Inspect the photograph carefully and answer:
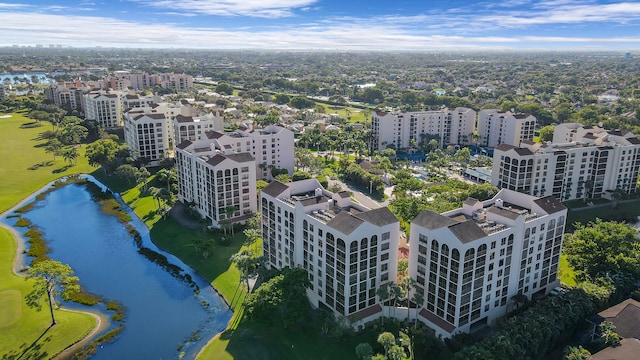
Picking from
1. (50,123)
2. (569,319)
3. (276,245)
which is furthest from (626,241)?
(50,123)

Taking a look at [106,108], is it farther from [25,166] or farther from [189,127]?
[189,127]

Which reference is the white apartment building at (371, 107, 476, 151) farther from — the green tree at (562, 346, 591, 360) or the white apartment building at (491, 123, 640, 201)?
the green tree at (562, 346, 591, 360)

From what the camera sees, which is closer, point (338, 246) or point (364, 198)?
point (338, 246)

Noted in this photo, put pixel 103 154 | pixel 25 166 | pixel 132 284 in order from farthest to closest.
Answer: pixel 25 166
pixel 103 154
pixel 132 284

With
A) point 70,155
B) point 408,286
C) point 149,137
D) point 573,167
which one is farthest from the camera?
point 70,155

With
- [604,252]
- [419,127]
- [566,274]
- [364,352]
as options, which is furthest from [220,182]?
[419,127]

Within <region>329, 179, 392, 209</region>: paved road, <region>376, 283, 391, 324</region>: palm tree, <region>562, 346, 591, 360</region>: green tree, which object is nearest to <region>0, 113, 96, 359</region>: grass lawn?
<region>376, 283, 391, 324</region>: palm tree

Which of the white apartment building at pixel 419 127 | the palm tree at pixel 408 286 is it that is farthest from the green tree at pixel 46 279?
the white apartment building at pixel 419 127
